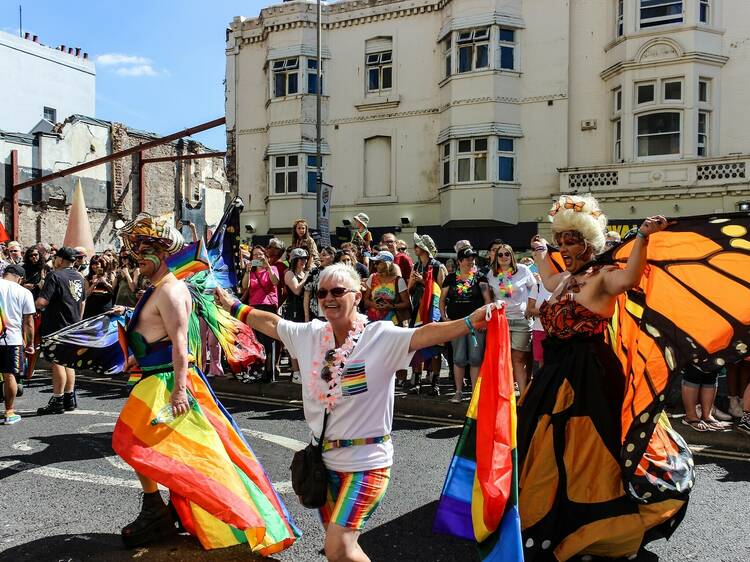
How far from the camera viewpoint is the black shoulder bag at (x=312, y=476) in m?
3.11

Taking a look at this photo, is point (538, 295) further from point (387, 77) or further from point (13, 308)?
point (387, 77)

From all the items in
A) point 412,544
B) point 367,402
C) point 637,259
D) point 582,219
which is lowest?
point 412,544

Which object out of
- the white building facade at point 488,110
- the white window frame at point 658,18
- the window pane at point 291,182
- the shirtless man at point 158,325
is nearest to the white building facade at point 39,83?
the white building facade at point 488,110

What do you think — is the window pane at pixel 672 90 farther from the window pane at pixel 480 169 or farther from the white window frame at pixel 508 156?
the window pane at pixel 480 169

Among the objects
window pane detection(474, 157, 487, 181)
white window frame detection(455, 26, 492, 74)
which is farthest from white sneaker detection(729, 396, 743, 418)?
white window frame detection(455, 26, 492, 74)

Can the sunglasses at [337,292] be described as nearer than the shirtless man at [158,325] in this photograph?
Yes

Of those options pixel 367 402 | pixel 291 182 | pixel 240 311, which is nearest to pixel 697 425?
pixel 367 402

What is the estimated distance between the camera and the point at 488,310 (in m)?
3.02

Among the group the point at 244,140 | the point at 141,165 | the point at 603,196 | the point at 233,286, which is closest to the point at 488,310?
Result: the point at 233,286

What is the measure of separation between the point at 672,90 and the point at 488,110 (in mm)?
5092

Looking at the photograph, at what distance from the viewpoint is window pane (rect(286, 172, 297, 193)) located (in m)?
22.6

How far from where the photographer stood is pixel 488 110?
776 inches

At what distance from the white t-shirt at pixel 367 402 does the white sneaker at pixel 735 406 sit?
5386 millimetres

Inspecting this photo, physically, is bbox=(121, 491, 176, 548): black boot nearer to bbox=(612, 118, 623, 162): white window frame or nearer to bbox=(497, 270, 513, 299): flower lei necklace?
bbox=(497, 270, 513, 299): flower lei necklace
